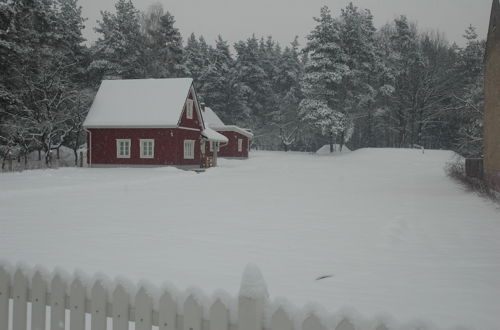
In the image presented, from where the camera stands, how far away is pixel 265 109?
226ft

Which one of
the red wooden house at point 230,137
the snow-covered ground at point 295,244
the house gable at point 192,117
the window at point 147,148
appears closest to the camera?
the snow-covered ground at point 295,244

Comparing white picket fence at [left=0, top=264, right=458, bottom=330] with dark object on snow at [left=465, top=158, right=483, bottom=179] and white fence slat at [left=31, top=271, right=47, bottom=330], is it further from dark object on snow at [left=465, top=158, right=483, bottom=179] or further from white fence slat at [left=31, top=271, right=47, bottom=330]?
dark object on snow at [left=465, top=158, right=483, bottom=179]

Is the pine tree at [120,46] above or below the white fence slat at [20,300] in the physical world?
above

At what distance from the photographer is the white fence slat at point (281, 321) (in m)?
2.16

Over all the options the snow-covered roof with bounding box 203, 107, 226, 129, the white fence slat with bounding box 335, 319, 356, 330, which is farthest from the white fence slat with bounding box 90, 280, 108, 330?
the snow-covered roof with bounding box 203, 107, 226, 129

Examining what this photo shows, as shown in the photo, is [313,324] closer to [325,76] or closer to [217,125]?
[217,125]

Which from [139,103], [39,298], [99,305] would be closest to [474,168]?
[99,305]

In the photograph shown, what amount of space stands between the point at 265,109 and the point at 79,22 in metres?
31.2

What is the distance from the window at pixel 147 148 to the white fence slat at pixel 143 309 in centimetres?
2948

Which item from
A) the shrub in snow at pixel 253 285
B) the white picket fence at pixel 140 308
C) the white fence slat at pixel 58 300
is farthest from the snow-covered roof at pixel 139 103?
the shrub in snow at pixel 253 285

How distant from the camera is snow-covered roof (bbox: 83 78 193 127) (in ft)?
103

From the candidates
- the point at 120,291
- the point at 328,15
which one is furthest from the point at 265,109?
the point at 120,291

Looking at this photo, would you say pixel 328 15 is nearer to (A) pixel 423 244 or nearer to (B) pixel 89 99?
(B) pixel 89 99

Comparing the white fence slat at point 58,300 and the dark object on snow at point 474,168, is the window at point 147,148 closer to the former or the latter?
the dark object on snow at point 474,168
